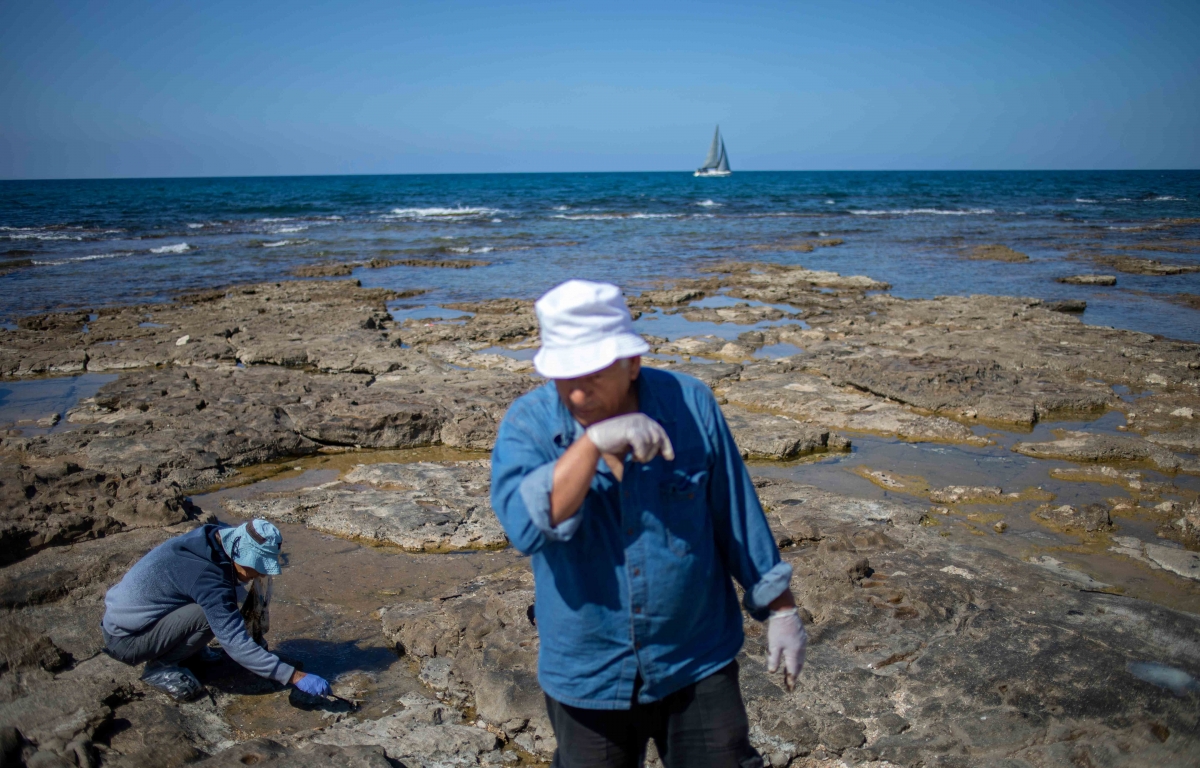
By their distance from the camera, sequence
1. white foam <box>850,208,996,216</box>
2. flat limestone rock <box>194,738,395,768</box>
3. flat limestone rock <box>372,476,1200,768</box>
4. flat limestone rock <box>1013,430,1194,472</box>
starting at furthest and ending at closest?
white foam <box>850,208,996,216</box>
flat limestone rock <box>1013,430,1194,472</box>
flat limestone rock <box>372,476,1200,768</box>
flat limestone rock <box>194,738,395,768</box>

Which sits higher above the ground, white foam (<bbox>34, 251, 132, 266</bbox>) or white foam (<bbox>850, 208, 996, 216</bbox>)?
white foam (<bbox>850, 208, 996, 216</bbox>)

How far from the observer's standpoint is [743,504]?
5.83ft

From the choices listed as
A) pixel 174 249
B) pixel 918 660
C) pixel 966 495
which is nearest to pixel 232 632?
pixel 918 660

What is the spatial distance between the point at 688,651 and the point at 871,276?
16030mm

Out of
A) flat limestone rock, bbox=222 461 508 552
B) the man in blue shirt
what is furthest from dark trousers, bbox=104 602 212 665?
the man in blue shirt

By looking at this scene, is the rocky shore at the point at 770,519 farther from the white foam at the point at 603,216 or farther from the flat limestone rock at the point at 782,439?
the white foam at the point at 603,216

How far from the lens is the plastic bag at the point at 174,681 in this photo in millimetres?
2971

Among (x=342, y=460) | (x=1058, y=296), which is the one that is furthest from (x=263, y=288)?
(x=1058, y=296)

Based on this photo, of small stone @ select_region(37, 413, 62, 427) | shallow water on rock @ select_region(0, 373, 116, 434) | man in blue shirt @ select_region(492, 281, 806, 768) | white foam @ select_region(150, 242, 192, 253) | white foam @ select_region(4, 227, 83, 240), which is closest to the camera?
man in blue shirt @ select_region(492, 281, 806, 768)

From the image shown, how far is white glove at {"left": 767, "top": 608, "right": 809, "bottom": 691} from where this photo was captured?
178cm

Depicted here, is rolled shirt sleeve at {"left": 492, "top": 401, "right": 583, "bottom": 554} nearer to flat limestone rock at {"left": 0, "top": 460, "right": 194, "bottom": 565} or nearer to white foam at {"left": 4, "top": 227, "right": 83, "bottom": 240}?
flat limestone rock at {"left": 0, "top": 460, "right": 194, "bottom": 565}

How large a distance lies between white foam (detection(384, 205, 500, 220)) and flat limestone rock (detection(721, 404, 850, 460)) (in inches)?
1219

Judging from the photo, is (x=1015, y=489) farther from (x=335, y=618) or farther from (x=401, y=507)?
(x=335, y=618)

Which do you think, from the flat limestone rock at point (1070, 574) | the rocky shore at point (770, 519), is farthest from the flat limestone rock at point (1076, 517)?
the flat limestone rock at point (1070, 574)
